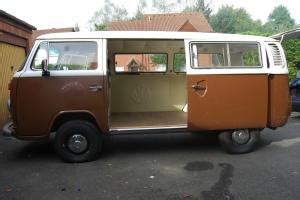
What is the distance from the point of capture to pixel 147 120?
26.2ft

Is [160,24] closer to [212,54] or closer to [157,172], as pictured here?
[212,54]

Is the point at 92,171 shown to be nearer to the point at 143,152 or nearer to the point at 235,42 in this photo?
the point at 143,152

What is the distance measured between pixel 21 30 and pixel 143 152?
23.3ft

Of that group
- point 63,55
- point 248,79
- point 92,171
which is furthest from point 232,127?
point 63,55

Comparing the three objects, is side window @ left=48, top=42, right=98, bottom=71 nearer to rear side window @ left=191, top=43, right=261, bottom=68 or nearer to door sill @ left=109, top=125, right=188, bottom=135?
door sill @ left=109, top=125, right=188, bottom=135

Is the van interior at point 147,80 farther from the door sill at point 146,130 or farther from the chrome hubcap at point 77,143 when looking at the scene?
the chrome hubcap at point 77,143

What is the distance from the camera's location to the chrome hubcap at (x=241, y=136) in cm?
735

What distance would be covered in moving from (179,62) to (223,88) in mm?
2457

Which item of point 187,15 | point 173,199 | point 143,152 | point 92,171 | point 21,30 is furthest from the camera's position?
point 187,15

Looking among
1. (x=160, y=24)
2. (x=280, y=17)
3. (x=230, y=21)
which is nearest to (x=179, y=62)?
(x=160, y=24)

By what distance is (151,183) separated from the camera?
19.0ft

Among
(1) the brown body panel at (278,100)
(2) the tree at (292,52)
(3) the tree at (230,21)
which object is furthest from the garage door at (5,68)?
(3) the tree at (230,21)

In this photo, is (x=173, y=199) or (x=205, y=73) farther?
(x=205, y=73)

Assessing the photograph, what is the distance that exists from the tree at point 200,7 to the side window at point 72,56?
64.2 meters
